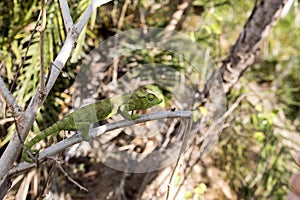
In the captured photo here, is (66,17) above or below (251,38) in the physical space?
above

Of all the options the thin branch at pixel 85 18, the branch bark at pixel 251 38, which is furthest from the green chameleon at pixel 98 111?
the branch bark at pixel 251 38

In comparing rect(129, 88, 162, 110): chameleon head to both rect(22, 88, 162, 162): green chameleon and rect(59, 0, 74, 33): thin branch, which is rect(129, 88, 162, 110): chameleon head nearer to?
rect(22, 88, 162, 162): green chameleon

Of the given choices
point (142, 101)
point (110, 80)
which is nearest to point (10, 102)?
point (142, 101)

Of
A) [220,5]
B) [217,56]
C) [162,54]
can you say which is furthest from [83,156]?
[220,5]

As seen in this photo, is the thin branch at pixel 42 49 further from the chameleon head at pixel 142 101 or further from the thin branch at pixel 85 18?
the chameleon head at pixel 142 101

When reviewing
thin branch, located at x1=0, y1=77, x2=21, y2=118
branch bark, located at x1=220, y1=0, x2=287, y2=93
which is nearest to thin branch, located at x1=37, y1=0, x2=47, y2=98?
thin branch, located at x1=0, y1=77, x2=21, y2=118

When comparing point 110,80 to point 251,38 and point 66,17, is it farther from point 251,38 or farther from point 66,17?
point 66,17

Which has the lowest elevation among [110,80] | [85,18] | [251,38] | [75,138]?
[110,80]

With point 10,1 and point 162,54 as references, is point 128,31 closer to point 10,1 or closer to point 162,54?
point 162,54
